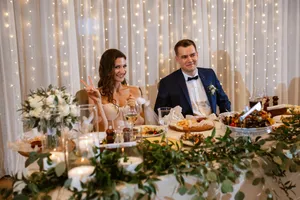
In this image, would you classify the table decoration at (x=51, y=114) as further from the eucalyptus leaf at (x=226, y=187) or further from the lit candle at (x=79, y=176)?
the eucalyptus leaf at (x=226, y=187)

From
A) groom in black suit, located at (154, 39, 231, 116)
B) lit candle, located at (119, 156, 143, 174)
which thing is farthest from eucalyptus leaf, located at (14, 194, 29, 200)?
groom in black suit, located at (154, 39, 231, 116)

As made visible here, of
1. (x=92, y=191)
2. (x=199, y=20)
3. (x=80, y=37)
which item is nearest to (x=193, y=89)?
(x=199, y=20)

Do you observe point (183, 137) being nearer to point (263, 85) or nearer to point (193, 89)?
point (193, 89)

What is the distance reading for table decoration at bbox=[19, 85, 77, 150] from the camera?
62.2 inches

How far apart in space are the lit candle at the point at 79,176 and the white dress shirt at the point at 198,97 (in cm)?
233

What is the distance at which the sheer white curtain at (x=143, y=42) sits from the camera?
11.0ft

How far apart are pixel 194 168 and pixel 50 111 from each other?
77cm

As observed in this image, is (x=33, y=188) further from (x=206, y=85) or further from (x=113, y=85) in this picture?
(x=206, y=85)

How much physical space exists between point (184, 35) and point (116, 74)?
1.49m

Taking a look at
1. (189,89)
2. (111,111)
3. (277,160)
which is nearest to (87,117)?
(277,160)

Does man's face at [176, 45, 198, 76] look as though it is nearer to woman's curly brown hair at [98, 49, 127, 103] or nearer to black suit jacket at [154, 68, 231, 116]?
black suit jacket at [154, 68, 231, 116]

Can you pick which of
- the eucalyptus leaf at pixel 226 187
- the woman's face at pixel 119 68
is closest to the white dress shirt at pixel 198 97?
the woman's face at pixel 119 68

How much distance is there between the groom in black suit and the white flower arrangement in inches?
74.2

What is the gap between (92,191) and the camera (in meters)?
1.12
